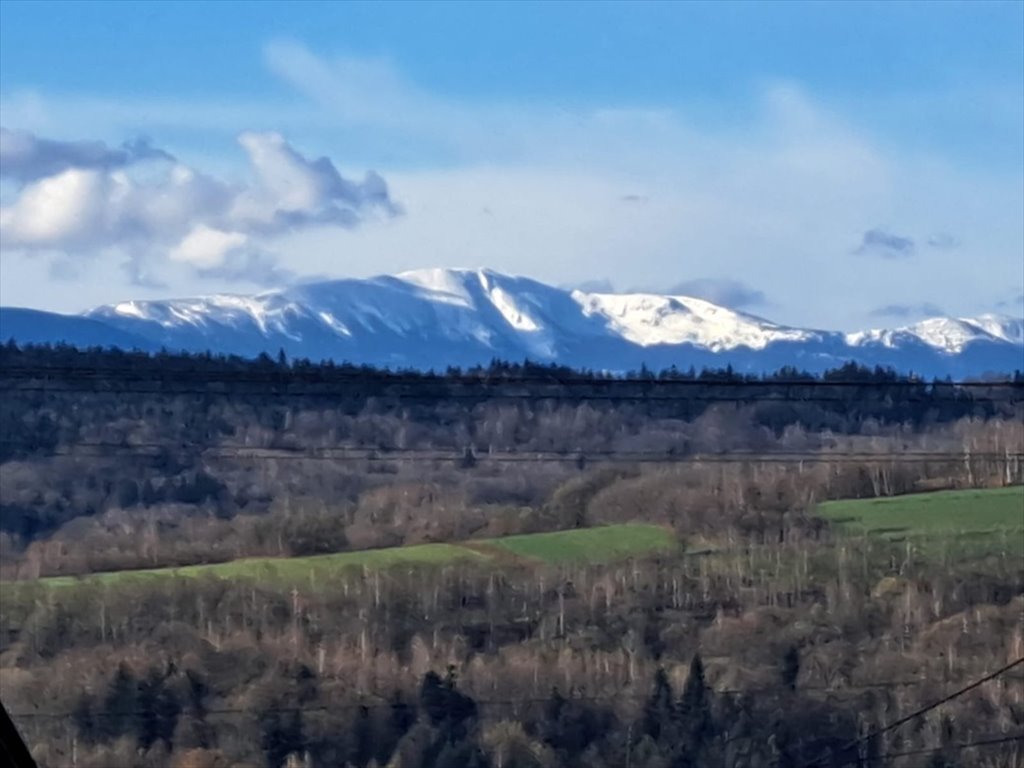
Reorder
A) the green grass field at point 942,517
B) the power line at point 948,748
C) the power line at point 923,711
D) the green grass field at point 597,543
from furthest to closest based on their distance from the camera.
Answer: the green grass field at point 597,543, the green grass field at point 942,517, the power line at point 948,748, the power line at point 923,711

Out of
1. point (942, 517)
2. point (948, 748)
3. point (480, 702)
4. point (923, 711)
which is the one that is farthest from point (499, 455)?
point (923, 711)

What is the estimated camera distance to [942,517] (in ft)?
87.8

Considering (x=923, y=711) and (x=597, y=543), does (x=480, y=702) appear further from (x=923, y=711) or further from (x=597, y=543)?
(x=923, y=711)

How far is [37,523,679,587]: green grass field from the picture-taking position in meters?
28.4

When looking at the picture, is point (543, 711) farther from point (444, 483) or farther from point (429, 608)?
point (444, 483)

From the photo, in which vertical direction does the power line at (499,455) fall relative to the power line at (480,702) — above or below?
above

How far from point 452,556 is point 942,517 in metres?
6.99

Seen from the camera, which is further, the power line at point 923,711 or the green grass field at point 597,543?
the green grass field at point 597,543

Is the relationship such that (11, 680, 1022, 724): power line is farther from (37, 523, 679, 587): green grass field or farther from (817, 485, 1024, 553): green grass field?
(37, 523, 679, 587): green grass field

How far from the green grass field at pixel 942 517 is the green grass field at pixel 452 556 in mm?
2721

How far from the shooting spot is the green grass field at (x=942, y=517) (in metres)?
26.6

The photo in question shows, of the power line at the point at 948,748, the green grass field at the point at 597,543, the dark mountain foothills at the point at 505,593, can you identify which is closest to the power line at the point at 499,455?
the dark mountain foothills at the point at 505,593

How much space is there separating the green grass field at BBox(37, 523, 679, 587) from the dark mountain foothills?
156 mm

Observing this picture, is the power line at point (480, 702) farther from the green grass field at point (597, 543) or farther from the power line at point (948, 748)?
the green grass field at point (597, 543)
